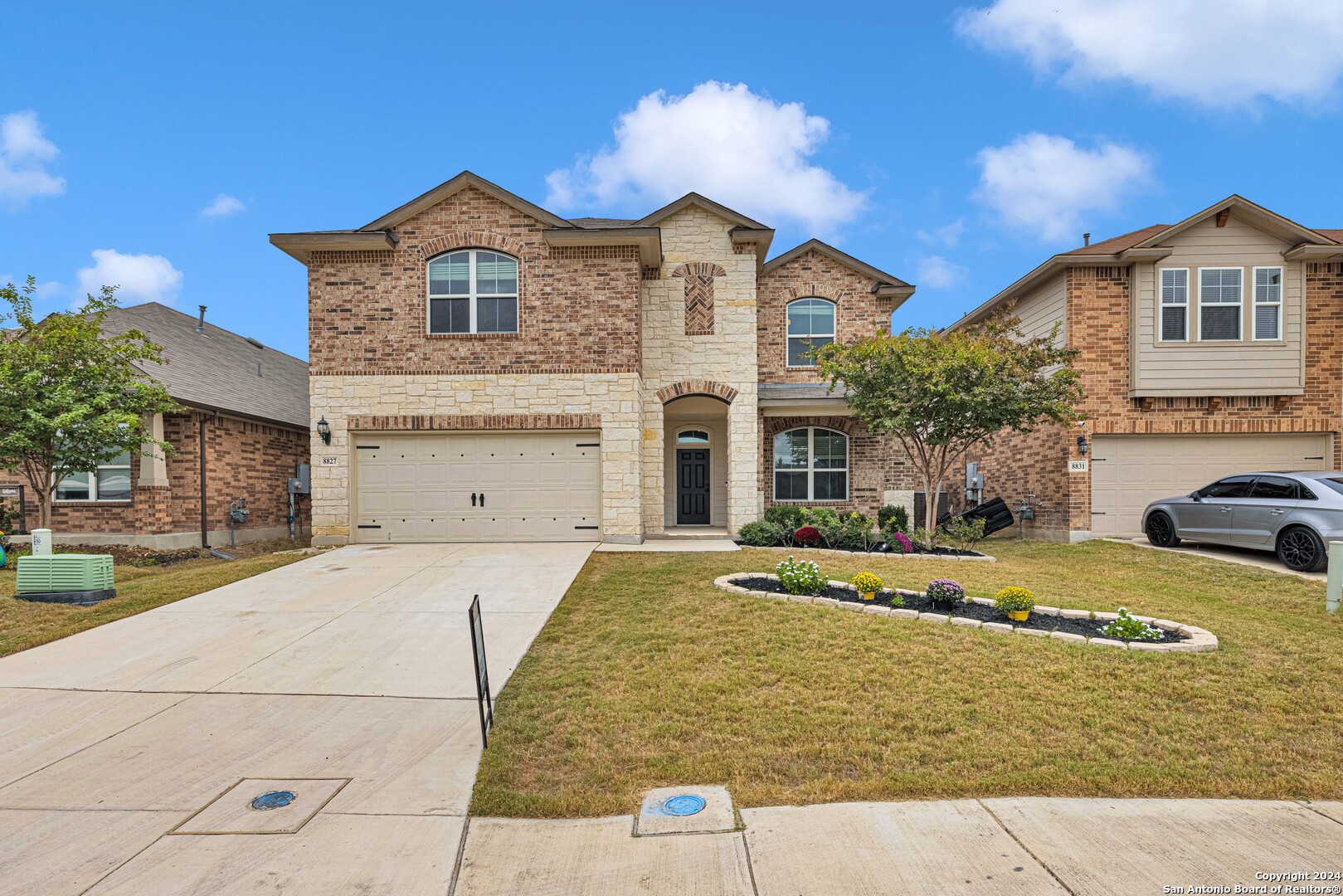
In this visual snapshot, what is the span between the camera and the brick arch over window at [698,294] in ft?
51.0

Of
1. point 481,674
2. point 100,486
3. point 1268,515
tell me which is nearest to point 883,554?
point 1268,515

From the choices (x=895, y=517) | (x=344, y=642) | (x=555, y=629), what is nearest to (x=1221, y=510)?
(x=895, y=517)

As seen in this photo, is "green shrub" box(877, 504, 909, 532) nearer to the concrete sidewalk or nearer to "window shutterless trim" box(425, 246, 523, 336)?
"window shutterless trim" box(425, 246, 523, 336)

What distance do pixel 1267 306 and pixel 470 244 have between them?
15919 millimetres

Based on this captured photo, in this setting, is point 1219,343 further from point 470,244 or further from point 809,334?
point 470,244

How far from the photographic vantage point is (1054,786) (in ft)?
13.0

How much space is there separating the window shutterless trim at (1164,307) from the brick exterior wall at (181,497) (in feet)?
64.4

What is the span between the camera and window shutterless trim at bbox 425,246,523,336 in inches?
551

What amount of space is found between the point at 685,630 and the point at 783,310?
11435 millimetres

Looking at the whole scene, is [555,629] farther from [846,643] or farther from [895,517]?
[895,517]

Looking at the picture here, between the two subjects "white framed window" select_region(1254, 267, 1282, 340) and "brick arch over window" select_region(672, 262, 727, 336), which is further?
"brick arch over window" select_region(672, 262, 727, 336)

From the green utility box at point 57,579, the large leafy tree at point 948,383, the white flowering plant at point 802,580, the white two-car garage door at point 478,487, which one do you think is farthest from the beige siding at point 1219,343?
the green utility box at point 57,579

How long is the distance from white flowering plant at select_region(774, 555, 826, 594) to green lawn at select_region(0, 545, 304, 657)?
24.6 feet

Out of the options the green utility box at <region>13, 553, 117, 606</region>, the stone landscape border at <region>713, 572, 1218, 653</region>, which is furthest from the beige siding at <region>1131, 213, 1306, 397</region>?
the green utility box at <region>13, 553, 117, 606</region>
